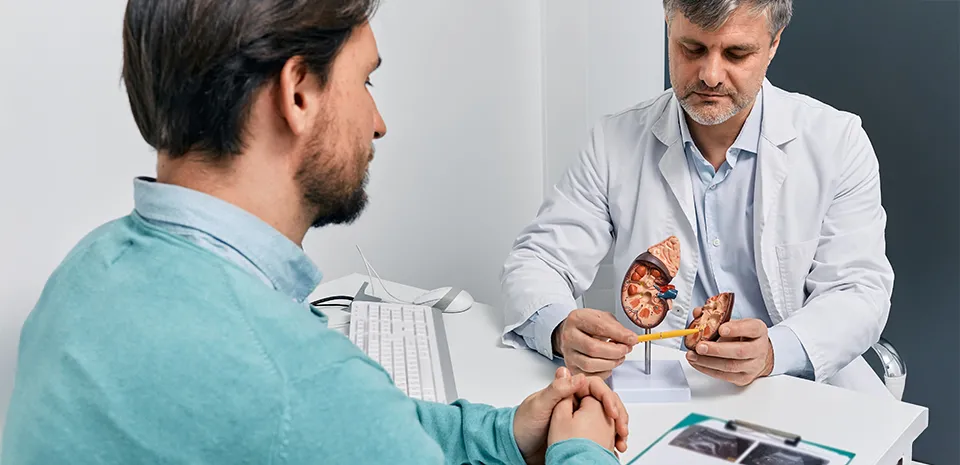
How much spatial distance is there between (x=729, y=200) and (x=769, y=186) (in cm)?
9

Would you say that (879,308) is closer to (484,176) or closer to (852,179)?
(852,179)

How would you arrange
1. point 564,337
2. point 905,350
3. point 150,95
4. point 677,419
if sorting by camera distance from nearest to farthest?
1. point 150,95
2. point 677,419
3. point 564,337
4. point 905,350

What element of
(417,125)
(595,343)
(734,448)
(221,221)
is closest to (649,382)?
(595,343)

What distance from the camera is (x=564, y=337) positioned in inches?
65.4

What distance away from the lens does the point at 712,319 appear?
1592 millimetres

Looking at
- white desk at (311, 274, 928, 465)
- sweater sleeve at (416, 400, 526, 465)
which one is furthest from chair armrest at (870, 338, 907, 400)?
sweater sleeve at (416, 400, 526, 465)

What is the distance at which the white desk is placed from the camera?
1378 mm

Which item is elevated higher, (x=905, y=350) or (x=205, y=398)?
(x=205, y=398)

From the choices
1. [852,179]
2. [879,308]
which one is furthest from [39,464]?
[852,179]

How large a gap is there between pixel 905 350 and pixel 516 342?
1573 mm

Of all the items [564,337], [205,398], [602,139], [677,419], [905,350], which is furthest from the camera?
[905,350]

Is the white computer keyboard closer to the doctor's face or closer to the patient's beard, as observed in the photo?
the patient's beard

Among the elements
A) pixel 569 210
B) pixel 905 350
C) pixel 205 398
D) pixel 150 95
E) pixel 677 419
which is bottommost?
pixel 905 350

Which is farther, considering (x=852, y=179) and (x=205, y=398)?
(x=852, y=179)
